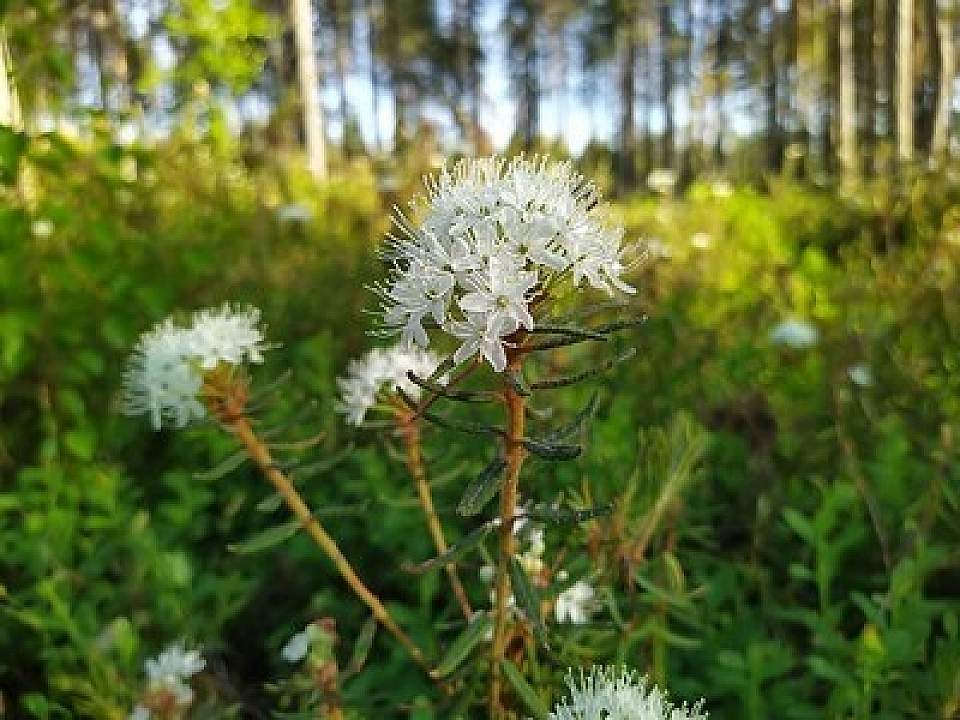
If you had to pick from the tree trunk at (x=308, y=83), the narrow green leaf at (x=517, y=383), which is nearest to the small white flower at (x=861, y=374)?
the narrow green leaf at (x=517, y=383)

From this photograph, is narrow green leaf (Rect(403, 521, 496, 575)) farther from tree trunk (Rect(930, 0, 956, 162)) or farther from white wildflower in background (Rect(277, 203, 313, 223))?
tree trunk (Rect(930, 0, 956, 162))

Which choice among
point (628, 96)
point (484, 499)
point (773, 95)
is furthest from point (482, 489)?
point (628, 96)

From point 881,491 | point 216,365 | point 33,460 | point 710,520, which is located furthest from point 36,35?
point 881,491

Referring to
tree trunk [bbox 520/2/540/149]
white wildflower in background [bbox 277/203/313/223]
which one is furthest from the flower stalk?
tree trunk [bbox 520/2/540/149]

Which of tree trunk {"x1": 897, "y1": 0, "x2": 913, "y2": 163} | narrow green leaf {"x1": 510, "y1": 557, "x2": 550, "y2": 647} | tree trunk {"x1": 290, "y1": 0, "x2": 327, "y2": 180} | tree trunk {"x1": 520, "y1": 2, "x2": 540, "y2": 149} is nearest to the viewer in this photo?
narrow green leaf {"x1": 510, "y1": 557, "x2": 550, "y2": 647}

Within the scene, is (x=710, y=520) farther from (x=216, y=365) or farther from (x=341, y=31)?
(x=341, y=31)
